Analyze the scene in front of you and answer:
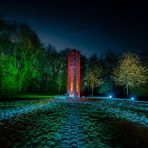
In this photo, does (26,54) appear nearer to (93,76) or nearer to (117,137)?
(93,76)

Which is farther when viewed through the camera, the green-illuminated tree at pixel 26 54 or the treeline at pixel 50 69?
the green-illuminated tree at pixel 26 54

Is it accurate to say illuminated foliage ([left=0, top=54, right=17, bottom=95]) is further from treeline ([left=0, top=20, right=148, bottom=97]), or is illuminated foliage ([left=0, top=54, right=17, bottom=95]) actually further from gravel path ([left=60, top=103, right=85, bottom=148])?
gravel path ([left=60, top=103, right=85, bottom=148])

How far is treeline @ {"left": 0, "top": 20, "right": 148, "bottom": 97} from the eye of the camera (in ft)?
138

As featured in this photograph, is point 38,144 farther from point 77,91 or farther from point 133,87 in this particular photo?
point 133,87

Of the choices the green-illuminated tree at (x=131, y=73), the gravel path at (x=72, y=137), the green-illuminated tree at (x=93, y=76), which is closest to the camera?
the gravel path at (x=72, y=137)

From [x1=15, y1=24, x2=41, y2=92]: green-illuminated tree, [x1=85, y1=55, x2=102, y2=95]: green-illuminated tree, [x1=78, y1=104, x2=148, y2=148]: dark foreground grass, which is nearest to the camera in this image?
[x1=78, y1=104, x2=148, y2=148]: dark foreground grass

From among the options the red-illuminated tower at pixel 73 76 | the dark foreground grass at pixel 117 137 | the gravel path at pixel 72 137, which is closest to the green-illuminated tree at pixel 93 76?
the red-illuminated tower at pixel 73 76

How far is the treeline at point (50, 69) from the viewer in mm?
42188

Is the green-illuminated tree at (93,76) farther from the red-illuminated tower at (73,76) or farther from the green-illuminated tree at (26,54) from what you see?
the green-illuminated tree at (26,54)

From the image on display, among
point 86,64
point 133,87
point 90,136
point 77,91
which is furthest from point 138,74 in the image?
point 90,136

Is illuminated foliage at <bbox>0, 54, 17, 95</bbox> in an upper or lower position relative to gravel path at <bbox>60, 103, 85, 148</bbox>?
upper

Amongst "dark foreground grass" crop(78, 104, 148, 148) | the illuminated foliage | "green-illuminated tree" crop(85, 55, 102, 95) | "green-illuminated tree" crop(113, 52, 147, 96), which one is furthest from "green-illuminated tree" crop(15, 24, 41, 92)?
"dark foreground grass" crop(78, 104, 148, 148)

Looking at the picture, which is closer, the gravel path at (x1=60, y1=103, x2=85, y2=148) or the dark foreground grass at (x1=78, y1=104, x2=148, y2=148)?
the gravel path at (x1=60, y1=103, x2=85, y2=148)

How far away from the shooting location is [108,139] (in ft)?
31.5
